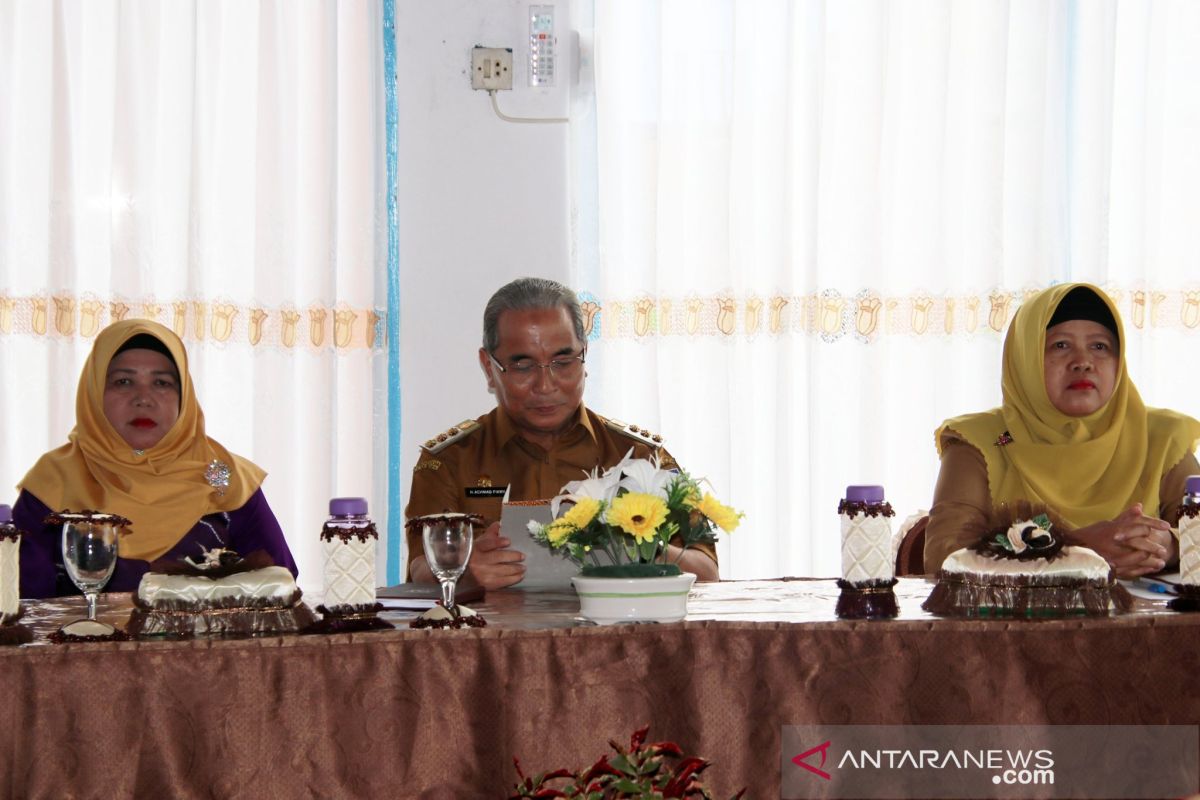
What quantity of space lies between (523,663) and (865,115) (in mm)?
2933

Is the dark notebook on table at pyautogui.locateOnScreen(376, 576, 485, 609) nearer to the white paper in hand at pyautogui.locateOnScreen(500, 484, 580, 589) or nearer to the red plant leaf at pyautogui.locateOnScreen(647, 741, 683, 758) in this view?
the white paper in hand at pyautogui.locateOnScreen(500, 484, 580, 589)

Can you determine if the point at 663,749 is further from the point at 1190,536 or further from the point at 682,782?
the point at 1190,536

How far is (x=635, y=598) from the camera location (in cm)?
184

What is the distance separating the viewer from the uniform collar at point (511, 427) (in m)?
3.13

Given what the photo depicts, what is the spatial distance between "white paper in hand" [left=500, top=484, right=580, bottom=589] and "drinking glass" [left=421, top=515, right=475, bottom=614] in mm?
507

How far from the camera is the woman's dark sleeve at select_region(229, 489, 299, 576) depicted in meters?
3.00

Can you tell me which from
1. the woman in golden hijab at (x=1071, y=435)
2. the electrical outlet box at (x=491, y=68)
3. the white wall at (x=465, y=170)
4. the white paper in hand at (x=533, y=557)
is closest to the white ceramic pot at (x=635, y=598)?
the white paper in hand at (x=533, y=557)

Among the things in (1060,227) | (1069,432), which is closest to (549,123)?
(1060,227)

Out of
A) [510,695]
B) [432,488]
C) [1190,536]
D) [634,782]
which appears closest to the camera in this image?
[634,782]

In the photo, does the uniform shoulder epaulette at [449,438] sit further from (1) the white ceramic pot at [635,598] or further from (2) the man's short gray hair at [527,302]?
(1) the white ceramic pot at [635,598]

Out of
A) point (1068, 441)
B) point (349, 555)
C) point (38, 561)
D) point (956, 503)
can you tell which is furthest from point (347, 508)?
point (1068, 441)

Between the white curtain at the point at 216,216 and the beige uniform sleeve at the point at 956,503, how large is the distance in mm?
2161

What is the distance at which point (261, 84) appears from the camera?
4168mm

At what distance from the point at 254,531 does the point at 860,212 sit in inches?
91.0
